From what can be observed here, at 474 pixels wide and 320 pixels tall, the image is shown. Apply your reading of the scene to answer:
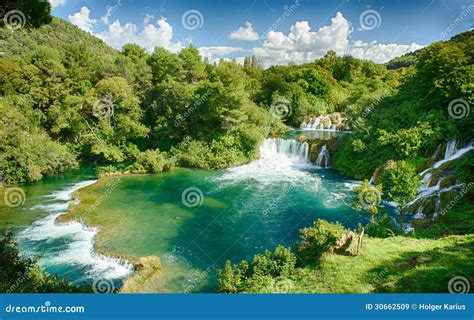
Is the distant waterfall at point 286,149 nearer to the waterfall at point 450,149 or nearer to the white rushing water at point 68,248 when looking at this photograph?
the waterfall at point 450,149

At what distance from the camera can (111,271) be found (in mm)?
9883

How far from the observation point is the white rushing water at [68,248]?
9.98m

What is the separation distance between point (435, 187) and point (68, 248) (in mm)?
13941

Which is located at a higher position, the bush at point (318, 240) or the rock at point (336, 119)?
the rock at point (336, 119)

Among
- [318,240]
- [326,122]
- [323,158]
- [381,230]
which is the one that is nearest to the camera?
[318,240]

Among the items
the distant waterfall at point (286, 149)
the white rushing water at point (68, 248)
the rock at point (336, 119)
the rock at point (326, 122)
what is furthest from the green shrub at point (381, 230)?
the rock at point (336, 119)

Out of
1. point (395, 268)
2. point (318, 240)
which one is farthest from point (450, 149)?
point (395, 268)

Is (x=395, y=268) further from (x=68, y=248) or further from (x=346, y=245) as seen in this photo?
(x=68, y=248)

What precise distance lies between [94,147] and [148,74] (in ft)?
33.7

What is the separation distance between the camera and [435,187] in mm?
13125

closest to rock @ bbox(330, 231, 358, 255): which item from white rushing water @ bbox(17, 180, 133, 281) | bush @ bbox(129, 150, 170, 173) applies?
white rushing water @ bbox(17, 180, 133, 281)

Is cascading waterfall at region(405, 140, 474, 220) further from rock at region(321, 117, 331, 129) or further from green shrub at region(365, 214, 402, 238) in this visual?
rock at region(321, 117, 331, 129)

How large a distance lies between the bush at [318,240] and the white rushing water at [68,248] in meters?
5.22
